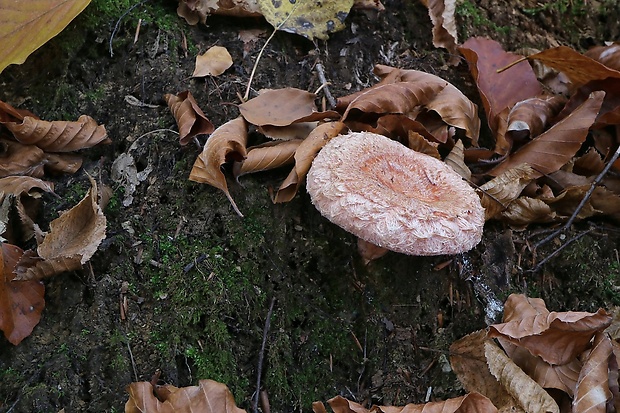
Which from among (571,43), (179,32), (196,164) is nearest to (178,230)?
(196,164)

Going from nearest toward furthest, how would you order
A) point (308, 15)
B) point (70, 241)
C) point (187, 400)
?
point (187, 400) < point (70, 241) < point (308, 15)

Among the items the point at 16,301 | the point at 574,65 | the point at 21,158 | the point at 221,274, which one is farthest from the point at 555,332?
the point at 21,158

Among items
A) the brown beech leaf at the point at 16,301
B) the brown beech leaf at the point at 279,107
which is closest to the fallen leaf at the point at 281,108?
the brown beech leaf at the point at 279,107

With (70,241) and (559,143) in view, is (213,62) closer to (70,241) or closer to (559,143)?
(70,241)

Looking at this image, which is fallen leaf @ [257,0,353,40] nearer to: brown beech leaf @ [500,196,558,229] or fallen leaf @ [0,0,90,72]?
fallen leaf @ [0,0,90,72]

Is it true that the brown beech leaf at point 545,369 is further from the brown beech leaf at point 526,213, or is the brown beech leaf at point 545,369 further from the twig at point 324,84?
the twig at point 324,84

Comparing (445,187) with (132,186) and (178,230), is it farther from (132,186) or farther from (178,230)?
(132,186)
